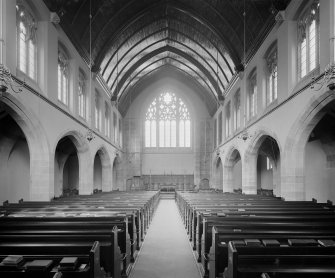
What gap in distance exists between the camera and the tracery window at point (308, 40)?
1166cm

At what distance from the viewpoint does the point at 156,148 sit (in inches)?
1407

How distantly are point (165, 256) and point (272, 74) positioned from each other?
11400 millimetres

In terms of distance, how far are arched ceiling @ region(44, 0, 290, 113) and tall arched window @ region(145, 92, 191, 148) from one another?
5707 mm

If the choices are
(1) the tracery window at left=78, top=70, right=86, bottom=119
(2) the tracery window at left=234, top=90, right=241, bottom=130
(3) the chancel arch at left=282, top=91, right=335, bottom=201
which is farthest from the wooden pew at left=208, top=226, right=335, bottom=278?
(2) the tracery window at left=234, top=90, right=241, bottom=130

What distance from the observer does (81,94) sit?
19734 millimetres

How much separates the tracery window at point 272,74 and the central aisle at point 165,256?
793 cm

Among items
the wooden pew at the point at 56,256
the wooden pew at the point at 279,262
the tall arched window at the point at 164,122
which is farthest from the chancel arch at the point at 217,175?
the wooden pew at the point at 56,256

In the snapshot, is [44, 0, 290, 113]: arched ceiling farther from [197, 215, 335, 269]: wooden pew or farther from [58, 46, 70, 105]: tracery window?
[197, 215, 335, 269]: wooden pew

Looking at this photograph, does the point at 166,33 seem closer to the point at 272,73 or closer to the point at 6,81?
the point at 272,73

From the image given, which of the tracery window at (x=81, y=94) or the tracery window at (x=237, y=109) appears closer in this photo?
the tracery window at (x=81, y=94)

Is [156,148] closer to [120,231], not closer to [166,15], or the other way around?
[166,15]

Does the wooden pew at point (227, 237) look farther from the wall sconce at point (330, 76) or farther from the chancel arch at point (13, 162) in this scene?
the chancel arch at point (13, 162)

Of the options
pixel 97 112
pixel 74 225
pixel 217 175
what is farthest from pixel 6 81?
pixel 217 175

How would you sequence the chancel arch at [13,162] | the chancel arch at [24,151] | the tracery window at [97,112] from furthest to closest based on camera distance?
1. the tracery window at [97,112]
2. the chancel arch at [13,162]
3. the chancel arch at [24,151]
